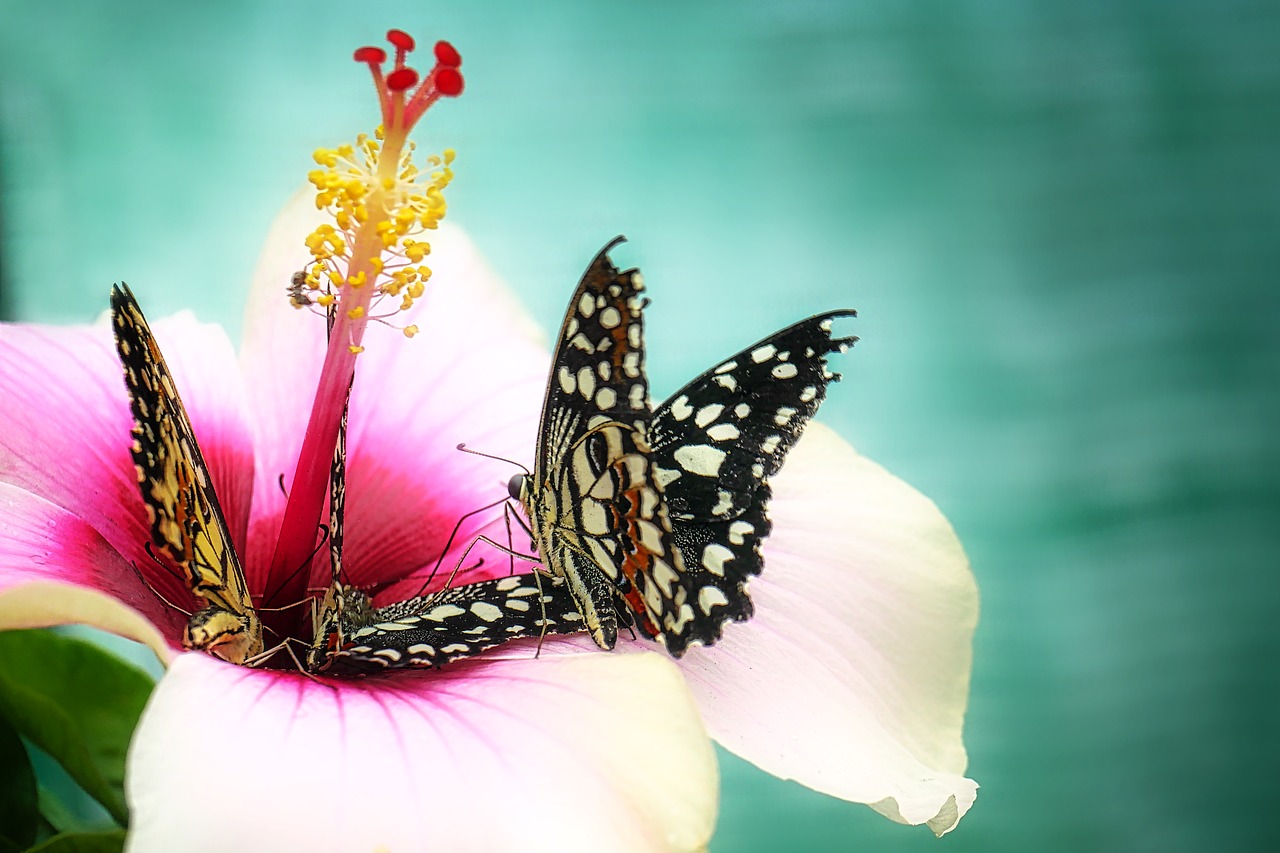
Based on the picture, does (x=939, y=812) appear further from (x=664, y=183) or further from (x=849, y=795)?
(x=664, y=183)

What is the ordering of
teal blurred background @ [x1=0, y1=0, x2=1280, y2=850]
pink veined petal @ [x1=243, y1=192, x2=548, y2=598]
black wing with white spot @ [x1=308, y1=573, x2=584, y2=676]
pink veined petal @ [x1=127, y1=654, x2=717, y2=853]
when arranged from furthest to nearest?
teal blurred background @ [x1=0, y1=0, x2=1280, y2=850] < pink veined petal @ [x1=243, y1=192, x2=548, y2=598] < black wing with white spot @ [x1=308, y1=573, x2=584, y2=676] < pink veined petal @ [x1=127, y1=654, x2=717, y2=853]

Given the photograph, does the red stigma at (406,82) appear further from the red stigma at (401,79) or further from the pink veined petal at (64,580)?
the pink veined petal at (64,580)

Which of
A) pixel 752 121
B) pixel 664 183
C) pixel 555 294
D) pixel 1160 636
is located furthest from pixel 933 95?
pixel 1160 636

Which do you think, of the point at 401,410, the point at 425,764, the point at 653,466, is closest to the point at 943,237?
the point at 401,410

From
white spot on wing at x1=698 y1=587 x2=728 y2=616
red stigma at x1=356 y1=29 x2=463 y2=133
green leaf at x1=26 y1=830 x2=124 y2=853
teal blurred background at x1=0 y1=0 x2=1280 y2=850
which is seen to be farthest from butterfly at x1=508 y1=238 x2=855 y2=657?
teal blurred background at x1=0 y1=0 x2=1280 y2=850

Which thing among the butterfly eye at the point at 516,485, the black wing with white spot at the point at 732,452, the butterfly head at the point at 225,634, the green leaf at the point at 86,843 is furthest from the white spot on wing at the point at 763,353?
Result: the green leaf at the point at 86,843

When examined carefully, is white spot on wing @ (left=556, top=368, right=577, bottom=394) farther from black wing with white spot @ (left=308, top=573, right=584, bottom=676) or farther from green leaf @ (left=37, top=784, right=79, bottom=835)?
green leaf @ (left=37, top=784, right=79, bottom=835)
